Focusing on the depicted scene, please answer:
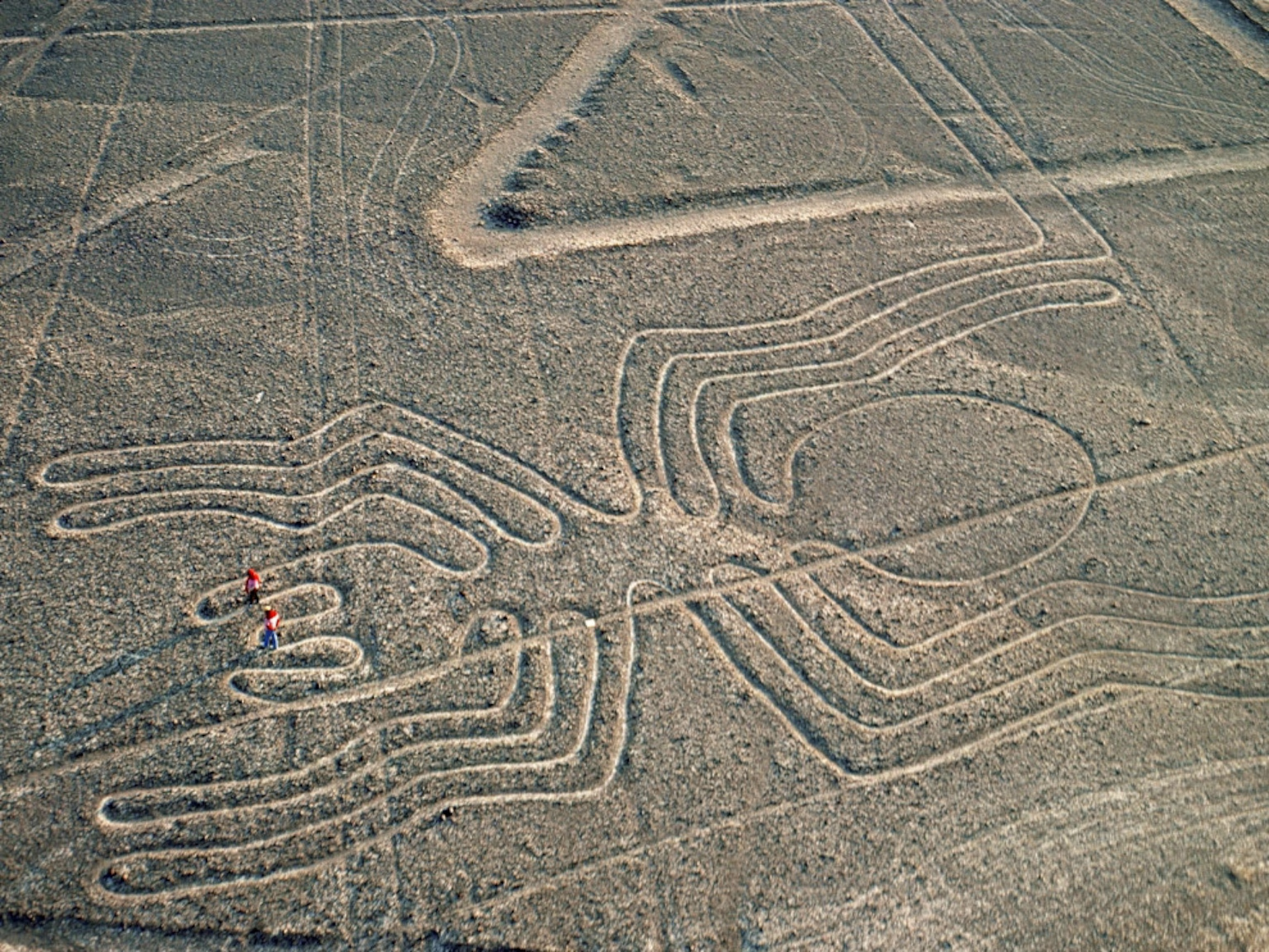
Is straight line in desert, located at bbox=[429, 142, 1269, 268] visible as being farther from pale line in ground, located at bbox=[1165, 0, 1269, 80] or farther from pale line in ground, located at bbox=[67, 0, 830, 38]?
pale line in ground, located at bbox=[67, 0, 830, 38]

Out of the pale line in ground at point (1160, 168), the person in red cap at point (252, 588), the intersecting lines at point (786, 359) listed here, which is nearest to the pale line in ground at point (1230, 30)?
the pale line in ground at point (1160, 168)

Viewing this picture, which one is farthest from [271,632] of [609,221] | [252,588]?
[609,221]

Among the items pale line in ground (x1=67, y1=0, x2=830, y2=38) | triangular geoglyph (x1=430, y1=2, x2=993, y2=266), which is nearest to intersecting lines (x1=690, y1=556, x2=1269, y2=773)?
triangular geoglyph (x1=430, y1=2, x2=993, y2=266)

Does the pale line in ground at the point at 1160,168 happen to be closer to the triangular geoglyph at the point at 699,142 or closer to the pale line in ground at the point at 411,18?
the triangular geoglyph at the point at 699,142

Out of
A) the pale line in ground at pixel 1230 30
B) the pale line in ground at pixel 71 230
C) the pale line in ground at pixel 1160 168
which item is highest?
the pale line in ground at pixel 1230 30

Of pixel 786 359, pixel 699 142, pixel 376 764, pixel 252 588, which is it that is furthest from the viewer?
pixel 699 142

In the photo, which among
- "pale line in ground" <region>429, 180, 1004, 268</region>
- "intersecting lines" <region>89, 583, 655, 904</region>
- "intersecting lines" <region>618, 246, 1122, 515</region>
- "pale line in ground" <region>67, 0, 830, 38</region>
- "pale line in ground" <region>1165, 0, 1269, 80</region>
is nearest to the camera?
"intersecting lines" <region>89, 583, 655, 904</region>

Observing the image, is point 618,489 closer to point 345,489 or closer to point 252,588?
point 345,489
